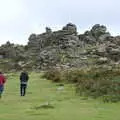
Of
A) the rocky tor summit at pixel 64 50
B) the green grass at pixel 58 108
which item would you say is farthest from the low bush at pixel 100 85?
the rocky tor summit at pixel 64 50

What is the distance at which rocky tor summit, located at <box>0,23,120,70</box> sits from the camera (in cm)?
8244

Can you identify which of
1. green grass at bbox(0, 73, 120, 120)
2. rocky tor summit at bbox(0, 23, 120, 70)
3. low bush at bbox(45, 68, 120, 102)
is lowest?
green grass at bbox(0, 73, 120, 120)

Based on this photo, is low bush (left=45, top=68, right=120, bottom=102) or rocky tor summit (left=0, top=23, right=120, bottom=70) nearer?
low bush (left=45, top=68, right=120, bottom=102)

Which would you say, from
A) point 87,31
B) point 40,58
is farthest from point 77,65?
point 87,31

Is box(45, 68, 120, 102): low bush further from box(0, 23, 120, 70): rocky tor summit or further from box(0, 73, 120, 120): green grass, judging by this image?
box(0, 23, 120, 70): rocky tor summit

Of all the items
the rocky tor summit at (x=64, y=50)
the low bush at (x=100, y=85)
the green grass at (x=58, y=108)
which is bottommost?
the green grass at (x=58, y=108)

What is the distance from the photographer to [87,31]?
115375 millimetres

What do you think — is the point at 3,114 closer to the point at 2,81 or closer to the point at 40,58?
the point at 2,81

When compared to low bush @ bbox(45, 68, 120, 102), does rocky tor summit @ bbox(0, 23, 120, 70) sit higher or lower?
higher

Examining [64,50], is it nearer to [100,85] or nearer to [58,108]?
[100,85]

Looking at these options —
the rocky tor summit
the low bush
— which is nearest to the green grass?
the low bush

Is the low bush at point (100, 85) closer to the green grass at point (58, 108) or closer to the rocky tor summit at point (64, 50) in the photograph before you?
the green grass at point (58, 108)

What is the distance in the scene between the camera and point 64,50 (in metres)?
98.9

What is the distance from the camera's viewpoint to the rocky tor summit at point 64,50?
82.4m
